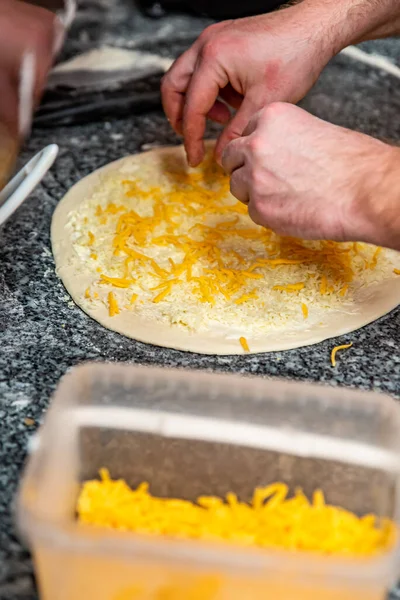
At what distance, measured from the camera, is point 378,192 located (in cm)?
101

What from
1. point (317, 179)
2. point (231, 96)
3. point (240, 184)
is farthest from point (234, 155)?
point (231, 96)

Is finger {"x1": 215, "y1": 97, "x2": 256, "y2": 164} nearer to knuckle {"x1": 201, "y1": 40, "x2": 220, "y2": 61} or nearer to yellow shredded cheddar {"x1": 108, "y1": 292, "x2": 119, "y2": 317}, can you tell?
knuckle {"x1": 201, "y1": 40, "x2": 220, "y2": 61}

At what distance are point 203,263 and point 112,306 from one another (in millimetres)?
194

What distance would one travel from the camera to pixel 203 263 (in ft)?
4.28

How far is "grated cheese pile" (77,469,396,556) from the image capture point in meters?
→ 0.69

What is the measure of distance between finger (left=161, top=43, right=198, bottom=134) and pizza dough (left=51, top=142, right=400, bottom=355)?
0.16 metres

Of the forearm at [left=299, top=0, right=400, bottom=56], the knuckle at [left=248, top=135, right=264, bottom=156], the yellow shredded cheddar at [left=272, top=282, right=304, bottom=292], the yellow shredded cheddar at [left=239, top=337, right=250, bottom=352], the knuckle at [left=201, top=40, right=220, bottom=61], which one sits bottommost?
the yellow shredded cheddar at [left=239, top=337, right=250, bottom=352]

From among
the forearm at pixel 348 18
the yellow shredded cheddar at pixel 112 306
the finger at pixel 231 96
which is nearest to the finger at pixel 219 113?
the finger at pixel 231 96

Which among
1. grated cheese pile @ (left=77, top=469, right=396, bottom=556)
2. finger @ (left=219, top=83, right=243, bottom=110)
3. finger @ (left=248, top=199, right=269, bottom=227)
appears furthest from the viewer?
finger @ (left=219, top=83, right=243, bottom=110)

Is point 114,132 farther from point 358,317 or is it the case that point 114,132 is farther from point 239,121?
point 358,317

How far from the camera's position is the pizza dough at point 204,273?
1.19 metres

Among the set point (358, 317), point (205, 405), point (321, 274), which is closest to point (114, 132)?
point (321, 274)

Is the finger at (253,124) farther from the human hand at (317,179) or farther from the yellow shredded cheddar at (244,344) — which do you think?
the yellow shredded cheddar at (244,344)

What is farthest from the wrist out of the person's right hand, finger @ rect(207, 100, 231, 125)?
finger @ rect(207, 100, 231, 125)
